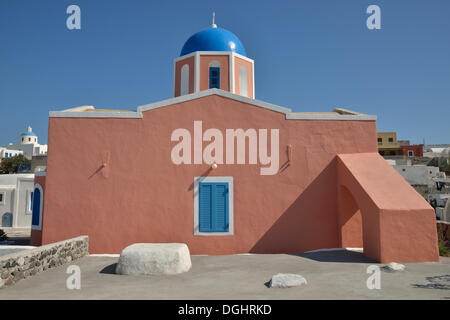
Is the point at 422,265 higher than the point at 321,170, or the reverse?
the point at 321,170

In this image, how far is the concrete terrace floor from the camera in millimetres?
5965

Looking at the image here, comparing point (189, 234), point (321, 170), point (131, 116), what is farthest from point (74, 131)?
point (321, 170)

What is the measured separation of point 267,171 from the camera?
10.7 meters

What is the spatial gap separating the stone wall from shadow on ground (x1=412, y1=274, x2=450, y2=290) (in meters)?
7.59

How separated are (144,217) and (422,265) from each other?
24.3ft

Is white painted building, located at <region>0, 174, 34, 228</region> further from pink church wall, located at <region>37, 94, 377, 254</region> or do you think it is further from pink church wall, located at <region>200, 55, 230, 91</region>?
pink church wall, located at <region>200, 55, 230, 91</region>

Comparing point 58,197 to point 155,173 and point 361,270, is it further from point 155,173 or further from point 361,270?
point 361,270

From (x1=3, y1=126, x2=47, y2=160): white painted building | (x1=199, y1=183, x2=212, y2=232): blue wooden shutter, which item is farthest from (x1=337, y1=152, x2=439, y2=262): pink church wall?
(x1=3, y1=126, x2=47, y2=160): white painted building

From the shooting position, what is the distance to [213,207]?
34.3ft

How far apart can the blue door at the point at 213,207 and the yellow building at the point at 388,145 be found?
4311cm

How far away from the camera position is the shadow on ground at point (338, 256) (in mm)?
8793

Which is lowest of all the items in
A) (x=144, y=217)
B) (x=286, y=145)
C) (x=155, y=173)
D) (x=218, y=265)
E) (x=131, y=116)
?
(x=218, y=265)

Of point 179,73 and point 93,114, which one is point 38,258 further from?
point 179,73

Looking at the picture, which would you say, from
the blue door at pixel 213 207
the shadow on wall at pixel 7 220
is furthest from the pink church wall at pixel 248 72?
the shadow on wall at pixel 7 220
